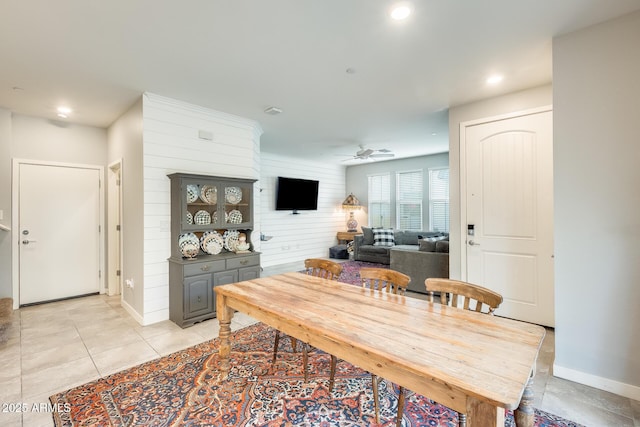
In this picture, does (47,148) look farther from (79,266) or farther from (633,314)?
(633,314)

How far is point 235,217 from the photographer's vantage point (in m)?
4.09

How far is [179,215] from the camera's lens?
140 inches

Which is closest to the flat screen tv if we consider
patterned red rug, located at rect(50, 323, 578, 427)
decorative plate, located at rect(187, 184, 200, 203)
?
decorative plate, located at rect(187, 184, 200, 203)

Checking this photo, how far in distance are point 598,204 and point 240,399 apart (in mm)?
2913

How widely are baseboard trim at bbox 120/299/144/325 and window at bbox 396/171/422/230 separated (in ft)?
20.3

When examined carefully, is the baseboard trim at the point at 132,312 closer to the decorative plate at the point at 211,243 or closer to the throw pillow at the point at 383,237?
the decorative plate at the point at 211,243

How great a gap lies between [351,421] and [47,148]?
17.3ft

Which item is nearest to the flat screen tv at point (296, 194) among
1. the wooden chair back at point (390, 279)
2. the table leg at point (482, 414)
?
the wooden chair back at point (390, 279)

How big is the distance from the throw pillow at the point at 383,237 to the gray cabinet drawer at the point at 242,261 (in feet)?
13.2

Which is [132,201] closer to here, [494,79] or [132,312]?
[132,312]

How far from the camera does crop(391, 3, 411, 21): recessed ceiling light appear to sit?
6.54 feet

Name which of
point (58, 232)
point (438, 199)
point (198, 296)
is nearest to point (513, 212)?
point (198, 296)

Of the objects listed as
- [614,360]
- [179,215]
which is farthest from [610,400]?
[179,215]

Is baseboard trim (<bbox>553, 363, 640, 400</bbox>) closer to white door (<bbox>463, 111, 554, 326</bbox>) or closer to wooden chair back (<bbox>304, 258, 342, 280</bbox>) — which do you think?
white door (<bbox>463, 111, 554, 326</bbox>)
